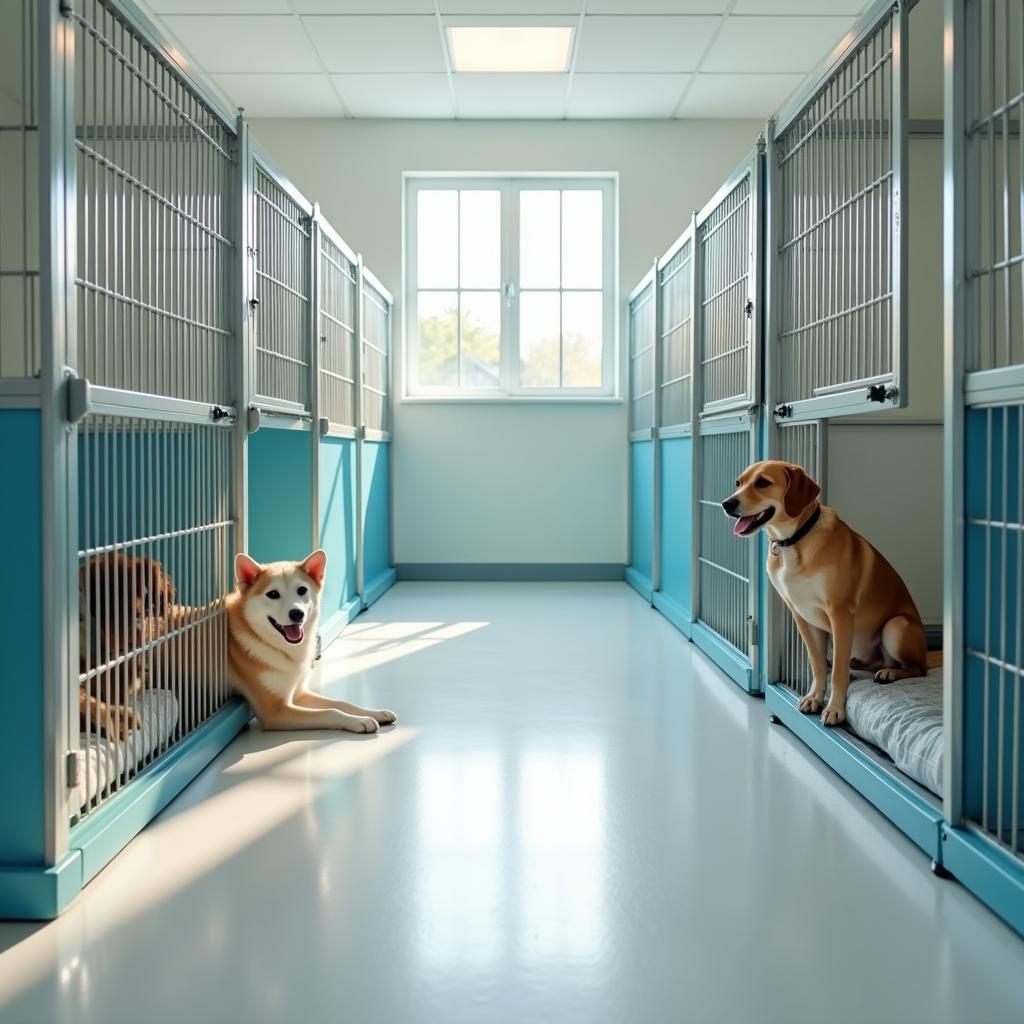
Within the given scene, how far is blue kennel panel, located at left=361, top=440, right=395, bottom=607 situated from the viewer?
5895 millimetres

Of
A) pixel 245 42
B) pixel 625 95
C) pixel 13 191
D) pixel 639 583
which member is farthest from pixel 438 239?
pixel 13 191

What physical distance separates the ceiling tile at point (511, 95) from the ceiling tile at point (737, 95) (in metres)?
0.82

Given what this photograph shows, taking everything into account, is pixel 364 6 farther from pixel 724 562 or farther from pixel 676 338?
pixel 724 562

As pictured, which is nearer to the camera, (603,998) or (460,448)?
(603,998)

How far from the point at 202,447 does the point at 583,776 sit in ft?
4.58

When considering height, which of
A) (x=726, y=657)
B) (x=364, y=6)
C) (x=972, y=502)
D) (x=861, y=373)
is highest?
(x=364, y=6)

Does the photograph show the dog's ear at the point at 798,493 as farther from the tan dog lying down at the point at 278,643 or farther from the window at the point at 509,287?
the window at the point at 509,287

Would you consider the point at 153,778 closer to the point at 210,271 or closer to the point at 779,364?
the point at 210,271

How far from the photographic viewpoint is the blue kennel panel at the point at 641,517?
617 cm

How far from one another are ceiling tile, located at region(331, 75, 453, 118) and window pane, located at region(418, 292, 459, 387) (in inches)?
46.0

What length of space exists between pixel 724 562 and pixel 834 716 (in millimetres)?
1431

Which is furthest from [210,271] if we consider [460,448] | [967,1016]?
[460,448]

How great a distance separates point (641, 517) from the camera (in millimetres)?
6660

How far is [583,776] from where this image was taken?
8.96 ft
